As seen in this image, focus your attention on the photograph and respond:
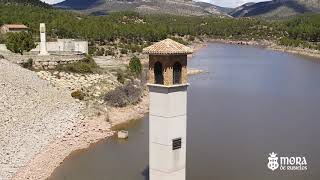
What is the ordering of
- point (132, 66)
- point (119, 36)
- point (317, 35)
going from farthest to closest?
point (317, 35) < point (119, 36) < point (132, 66)

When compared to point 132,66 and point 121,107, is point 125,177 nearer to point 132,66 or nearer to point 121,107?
point 121,107

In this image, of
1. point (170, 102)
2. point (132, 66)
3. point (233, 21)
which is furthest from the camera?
point (233, 21)

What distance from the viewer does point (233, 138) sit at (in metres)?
37.2

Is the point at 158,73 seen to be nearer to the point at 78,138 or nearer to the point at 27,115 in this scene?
the point at 78,138

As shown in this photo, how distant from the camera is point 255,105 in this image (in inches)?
2050

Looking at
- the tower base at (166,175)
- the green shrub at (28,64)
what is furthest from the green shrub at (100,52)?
the tower base at (166,175)

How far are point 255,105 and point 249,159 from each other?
68.4 ft

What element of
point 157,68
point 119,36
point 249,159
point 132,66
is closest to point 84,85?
point 132,66

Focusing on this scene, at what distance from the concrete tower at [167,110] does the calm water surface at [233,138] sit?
202 inches

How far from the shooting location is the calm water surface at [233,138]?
29.3 m

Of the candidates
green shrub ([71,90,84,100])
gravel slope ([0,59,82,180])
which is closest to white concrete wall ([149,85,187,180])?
gravel slope ([0,59,82,180])

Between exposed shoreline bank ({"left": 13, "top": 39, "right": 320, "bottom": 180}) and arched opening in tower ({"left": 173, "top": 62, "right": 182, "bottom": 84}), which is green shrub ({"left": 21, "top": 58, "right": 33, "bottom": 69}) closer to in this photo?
exposed shoreline bank ({"left": 13, "top": 39, "right": 320, "bottom": 180})

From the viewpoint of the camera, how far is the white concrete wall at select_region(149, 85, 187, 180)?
22531mm

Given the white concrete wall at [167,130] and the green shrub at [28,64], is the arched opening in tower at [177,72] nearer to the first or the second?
the white concrete wall at [167,130]
